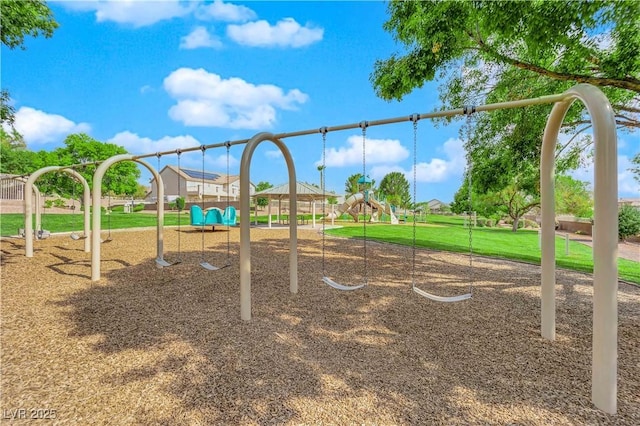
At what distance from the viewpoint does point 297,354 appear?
121 inches

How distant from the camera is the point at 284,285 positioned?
5566 mm

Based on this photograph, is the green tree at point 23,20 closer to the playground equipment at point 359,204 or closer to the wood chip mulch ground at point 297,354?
the wood chip mulch ground at point 297,354

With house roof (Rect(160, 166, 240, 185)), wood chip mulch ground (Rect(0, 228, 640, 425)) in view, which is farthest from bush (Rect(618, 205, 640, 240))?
house roof (Rect(160, 166, 240, 185))

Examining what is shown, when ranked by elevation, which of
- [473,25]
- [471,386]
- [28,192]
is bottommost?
[471,386]

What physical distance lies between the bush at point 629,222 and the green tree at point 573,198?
41.2 feet

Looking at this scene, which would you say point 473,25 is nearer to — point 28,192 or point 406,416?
point 406,416

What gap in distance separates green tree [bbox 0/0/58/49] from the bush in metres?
21.9

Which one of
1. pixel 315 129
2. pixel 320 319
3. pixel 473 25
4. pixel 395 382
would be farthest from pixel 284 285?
pixel 473 25

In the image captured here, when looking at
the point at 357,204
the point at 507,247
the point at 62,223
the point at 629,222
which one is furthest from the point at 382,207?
the point at 62,223

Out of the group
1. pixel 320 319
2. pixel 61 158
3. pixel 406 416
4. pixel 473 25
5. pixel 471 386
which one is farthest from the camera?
pixel 61 158

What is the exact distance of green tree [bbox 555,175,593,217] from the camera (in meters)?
27.2

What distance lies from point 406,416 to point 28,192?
10.0 metres

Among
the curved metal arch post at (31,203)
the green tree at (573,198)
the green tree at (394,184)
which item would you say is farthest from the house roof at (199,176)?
the green tree at (573,198)

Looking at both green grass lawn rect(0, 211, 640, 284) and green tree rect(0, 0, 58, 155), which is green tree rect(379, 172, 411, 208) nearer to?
green grass lawn rect(0, 211, 640, 284)
